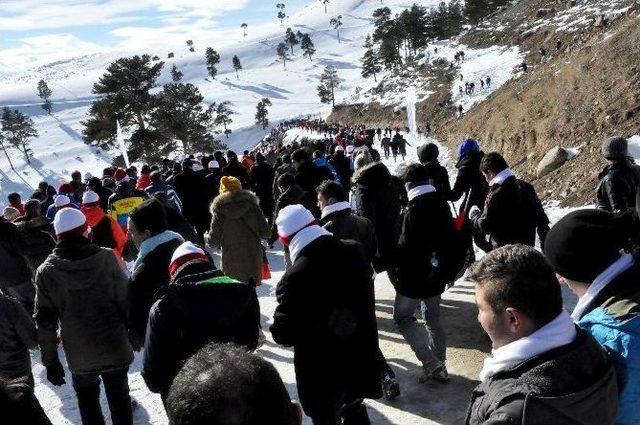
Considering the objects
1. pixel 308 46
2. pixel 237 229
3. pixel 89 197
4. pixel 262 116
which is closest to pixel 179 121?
pixel 89 197

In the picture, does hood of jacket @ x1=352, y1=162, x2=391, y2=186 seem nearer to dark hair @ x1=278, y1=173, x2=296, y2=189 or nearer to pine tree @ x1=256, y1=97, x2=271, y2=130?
dark hair @ x1=278, y1=173, x2=296, y2=189

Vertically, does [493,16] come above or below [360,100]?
above

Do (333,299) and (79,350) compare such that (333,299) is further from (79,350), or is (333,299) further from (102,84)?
(102,84)

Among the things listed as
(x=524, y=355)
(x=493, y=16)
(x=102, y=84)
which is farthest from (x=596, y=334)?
(x=493, y=16)

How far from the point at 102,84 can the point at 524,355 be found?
35663 mm

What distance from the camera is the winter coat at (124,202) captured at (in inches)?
293

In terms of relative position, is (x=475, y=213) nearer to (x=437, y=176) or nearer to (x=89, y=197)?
(x=437, y=176)

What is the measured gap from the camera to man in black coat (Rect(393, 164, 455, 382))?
4.20 meters

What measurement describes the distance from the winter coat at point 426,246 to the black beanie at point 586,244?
198 cm

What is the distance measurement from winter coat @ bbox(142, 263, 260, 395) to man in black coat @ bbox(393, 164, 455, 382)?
5.83 ft

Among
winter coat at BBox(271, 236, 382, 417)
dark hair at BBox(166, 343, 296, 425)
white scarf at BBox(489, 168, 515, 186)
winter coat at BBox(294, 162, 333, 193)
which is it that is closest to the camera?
dark hair at BBox(166, 343, 296, 425)

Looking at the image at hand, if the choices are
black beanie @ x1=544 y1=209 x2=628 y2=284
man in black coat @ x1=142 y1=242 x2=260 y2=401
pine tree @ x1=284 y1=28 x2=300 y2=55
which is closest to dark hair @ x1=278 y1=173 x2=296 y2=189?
man in black coat @ x1=142 y1=242 x2=260 y2=401

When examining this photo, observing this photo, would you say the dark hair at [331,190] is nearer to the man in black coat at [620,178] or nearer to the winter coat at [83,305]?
the winter coat at [83,305]

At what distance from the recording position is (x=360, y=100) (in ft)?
243
